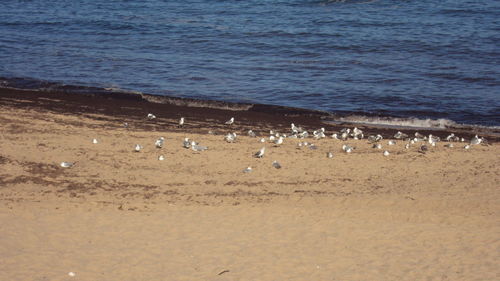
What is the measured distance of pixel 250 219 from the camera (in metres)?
9.21

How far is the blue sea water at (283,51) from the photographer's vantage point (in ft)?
56.4

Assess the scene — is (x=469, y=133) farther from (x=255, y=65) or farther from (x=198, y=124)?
(x=255, y=65)

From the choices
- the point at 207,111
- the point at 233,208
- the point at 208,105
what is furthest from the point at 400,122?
the point at 233,208

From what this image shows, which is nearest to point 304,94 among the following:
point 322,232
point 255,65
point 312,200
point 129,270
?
point 255,65

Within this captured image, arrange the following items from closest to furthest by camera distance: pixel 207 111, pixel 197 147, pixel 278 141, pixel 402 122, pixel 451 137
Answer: pixel 197 147 < pixel 278 141 < pixel 451 137 < pixel 402 122 < pixel 207 111

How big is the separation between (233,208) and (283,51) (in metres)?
12.8

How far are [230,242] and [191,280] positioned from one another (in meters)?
1.12

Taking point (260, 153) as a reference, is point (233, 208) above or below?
below

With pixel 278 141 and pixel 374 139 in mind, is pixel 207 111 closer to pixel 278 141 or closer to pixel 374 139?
pixel 278 141

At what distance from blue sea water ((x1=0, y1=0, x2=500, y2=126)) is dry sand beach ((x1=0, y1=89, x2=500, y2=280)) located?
4.16 m

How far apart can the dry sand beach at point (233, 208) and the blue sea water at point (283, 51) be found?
13.6 feet

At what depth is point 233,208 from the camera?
9539 millimetres

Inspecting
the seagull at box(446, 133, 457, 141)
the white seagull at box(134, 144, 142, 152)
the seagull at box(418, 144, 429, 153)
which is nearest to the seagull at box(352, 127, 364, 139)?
the seagull at box(418, 144, 429, 153)

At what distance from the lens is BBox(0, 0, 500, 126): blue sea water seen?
17.2m
